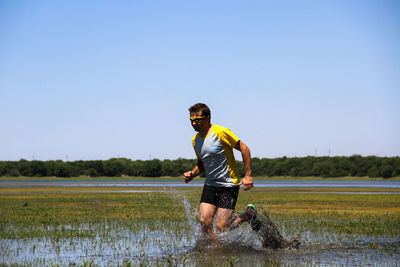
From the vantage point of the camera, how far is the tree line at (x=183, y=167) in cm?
11972

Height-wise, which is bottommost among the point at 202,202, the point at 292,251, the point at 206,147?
the point at 292,251

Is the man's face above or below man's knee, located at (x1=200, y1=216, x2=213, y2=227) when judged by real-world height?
above

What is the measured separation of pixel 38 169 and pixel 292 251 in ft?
396

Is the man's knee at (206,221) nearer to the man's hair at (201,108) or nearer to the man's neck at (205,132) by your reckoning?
the man's neck at (205,132)

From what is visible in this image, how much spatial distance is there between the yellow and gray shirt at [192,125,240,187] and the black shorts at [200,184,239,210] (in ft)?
0.28

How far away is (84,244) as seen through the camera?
10.1 meters

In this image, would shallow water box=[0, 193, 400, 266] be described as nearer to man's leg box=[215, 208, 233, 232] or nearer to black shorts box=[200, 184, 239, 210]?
man's leg box=[215, 208, 233, 232]

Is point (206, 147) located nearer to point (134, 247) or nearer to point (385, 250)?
point (134, 247)

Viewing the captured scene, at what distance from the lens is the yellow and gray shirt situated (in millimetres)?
8438

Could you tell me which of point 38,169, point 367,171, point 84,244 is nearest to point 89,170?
point 38,169

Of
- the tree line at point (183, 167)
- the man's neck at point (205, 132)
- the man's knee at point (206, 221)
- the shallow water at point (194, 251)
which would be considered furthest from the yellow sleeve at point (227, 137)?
the tree line at point (183, 167)

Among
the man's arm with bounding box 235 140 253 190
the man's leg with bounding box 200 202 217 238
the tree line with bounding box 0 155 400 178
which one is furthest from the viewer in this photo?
the tree line with bounding box 0 155 400 178

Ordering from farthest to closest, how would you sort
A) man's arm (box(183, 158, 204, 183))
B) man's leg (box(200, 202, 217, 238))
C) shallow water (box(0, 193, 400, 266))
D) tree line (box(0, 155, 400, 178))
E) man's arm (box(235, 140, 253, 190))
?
1. tree line (box(0, 155, 400, 178))
2. man's arm (box(183, 158, 204, 183))
3. man's leg (box(200, 202, 217, 238))
4. man's arm (box(235, 140, 253, 190))
5. shallow water (box(0, 193, 400, 266))

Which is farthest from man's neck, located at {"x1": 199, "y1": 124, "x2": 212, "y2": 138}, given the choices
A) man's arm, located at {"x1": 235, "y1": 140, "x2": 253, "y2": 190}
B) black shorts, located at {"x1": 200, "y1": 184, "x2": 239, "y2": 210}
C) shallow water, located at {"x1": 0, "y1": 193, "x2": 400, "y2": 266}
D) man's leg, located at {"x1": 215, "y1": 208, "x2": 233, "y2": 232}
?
shallow water, located at {"x1": 0, "y1": 193, "x2": 400, "y2": 266}
